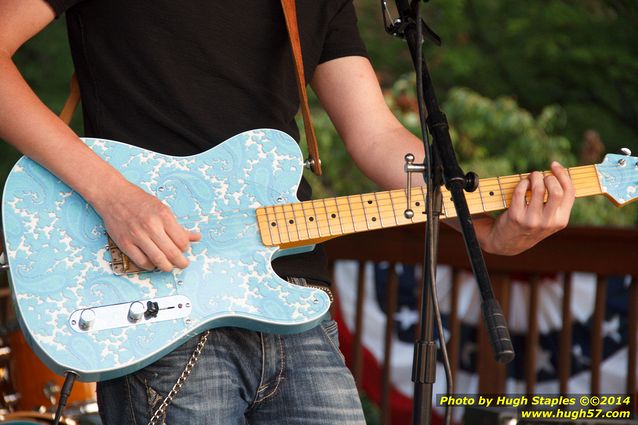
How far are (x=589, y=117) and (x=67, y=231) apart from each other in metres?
6.14

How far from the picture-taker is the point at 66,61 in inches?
188

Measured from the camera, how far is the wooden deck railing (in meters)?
3.43

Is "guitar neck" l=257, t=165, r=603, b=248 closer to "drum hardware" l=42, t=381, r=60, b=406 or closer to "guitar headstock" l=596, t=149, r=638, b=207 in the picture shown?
"guitar headstock" l=596, t=149, r=638, b=207

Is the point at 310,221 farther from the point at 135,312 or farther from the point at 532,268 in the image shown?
the point at 532,268

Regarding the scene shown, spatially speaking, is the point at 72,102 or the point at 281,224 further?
the point at 72,102

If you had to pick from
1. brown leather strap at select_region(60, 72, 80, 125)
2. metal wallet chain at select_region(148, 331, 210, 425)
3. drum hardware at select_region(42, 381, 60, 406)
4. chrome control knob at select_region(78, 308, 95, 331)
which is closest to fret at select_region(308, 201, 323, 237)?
metal wallet chain at select_region(148, 331, 210, 425)

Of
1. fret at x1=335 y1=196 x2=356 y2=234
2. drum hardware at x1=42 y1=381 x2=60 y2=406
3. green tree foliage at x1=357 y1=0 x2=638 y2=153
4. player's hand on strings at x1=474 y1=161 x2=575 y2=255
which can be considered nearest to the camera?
player's hand on strings at x1=474 y1=161 x2=575 y2=255

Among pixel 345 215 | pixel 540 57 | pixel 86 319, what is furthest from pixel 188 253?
pixel 540 57

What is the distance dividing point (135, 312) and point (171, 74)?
499mm

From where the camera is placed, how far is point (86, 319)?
1.58 metres

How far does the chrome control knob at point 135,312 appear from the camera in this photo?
160 centimetres

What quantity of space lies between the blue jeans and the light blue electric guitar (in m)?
0.05

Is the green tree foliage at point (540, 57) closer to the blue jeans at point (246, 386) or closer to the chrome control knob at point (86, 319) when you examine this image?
the blue jeans at point (246, 386)

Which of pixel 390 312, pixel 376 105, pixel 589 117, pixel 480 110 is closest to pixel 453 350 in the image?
pixel 390 312
